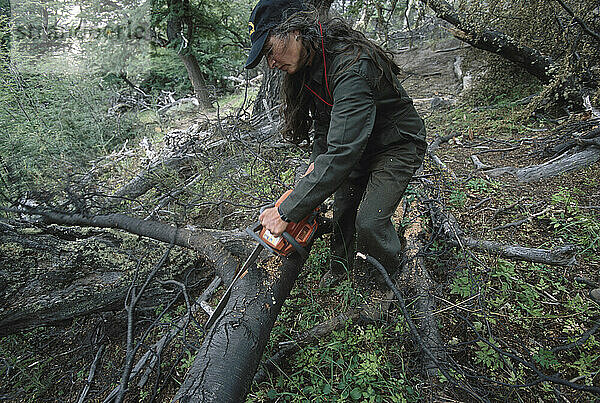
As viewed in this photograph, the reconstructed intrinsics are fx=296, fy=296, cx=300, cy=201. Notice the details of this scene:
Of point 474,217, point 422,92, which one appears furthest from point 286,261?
point 422,92

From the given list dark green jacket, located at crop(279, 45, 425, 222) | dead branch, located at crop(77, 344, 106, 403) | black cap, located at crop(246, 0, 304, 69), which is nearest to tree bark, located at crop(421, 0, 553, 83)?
dark green jacket, located at crop(279, 45, 425, 222)

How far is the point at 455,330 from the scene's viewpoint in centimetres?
207

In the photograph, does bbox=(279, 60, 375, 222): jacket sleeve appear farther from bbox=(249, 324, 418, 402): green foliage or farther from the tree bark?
the tree bark

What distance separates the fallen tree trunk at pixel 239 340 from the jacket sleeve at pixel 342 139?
44 centimetres

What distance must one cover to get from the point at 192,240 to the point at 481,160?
Result: 13.3ft

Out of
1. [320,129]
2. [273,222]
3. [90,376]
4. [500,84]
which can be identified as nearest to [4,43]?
[90,376]

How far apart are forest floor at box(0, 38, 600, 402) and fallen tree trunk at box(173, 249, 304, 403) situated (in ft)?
1.48

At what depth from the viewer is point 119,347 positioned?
2449mm

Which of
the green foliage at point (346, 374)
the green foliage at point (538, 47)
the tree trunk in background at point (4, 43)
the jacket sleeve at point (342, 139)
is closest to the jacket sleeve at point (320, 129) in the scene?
the jacket sleeve at point (342, 139)

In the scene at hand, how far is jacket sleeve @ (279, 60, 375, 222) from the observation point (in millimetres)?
1686

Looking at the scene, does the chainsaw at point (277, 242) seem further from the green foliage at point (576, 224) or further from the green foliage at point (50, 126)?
the green foliage at point (50, 126)

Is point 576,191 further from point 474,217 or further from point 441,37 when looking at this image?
point 441,37

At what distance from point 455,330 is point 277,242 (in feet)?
4.66

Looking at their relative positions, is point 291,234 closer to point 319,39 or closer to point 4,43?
point 319,39
